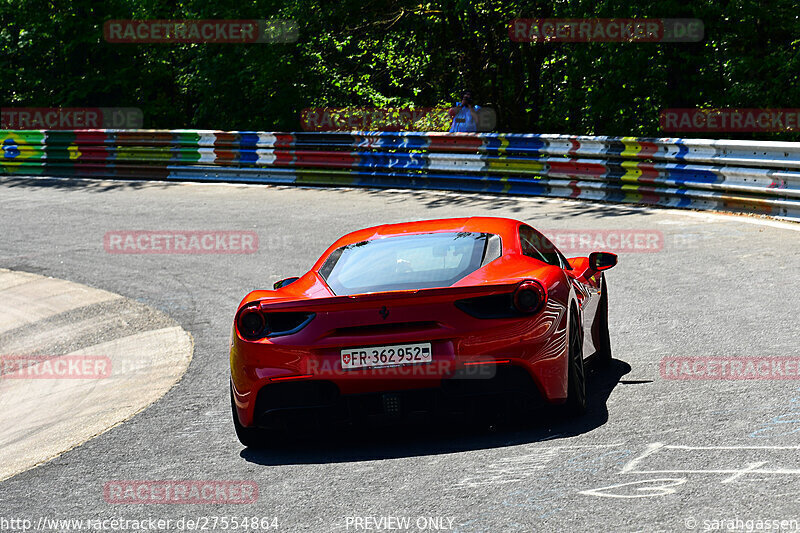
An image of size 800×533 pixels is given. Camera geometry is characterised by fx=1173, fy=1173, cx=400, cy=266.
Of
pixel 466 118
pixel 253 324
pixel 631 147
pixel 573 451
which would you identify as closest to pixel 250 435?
pixel 253 324

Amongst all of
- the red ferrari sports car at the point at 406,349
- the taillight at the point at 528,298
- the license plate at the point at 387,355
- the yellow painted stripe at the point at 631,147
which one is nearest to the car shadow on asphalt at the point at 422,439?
the red ferrari sports car at the point at 406,349

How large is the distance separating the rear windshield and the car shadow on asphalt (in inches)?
33.0

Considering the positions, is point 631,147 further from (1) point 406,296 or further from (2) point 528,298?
(1) point 406,296

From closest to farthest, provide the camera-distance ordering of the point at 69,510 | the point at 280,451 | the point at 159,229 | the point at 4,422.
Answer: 1. the point at 69,510
2. the point at 280,451
3. the point at 4,422
4. the point at 159,229

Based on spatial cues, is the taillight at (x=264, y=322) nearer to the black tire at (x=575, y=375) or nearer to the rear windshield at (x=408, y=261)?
the rear windshield at (x=408, y=261)

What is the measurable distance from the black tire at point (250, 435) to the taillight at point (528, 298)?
160 cm

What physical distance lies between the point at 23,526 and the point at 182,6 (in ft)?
83.7

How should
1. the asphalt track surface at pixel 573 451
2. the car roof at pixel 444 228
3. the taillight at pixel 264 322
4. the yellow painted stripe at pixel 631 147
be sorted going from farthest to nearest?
the yellow painted stripe at pixel 631 147 < the car roof at pixel 444 228 < the taillight at pixel 264 322 < the asphalt track surface at pixel 573 451

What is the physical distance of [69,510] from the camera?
5.61m

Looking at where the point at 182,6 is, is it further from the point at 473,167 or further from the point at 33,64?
the point at 473,167

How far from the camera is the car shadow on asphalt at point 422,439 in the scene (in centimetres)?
615

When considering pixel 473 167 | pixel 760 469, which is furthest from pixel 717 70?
pixel 760 469

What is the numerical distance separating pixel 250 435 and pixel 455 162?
1411 cm

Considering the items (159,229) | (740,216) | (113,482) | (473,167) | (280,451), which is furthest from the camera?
(473,167)
